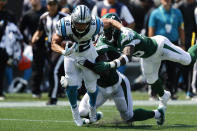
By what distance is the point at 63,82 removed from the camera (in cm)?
884

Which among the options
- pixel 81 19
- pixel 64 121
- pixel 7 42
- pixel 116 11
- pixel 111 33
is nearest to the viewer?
pixel 81 19

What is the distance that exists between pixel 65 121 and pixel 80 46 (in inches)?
50.1

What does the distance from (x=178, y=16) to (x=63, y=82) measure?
19.0 ft

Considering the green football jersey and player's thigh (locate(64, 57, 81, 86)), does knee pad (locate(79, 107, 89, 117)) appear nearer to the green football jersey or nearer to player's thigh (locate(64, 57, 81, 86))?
player's thigh (locate(64, 57, 81, 86))

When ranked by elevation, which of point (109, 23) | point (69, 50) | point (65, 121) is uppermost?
point (109, 23)

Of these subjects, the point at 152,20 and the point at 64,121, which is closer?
the point at 64,121

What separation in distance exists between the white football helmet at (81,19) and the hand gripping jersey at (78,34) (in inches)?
2.7

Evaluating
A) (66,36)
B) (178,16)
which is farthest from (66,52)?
(178,16)

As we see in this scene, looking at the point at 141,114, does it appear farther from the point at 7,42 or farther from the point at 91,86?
the point at 7,42

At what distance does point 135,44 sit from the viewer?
9086 millimetres

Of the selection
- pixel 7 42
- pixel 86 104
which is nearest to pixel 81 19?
pixel 86 104

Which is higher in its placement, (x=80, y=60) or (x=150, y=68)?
(x=80, y=60)

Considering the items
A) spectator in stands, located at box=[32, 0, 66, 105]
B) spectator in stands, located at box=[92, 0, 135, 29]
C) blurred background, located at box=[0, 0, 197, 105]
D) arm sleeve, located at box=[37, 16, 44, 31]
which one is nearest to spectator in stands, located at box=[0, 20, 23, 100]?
blurred background, located at box=[0, 0, 197, 105]

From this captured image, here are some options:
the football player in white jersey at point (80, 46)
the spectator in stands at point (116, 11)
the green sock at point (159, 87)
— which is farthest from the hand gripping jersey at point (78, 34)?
the spectator in stands at point (116, 11)
